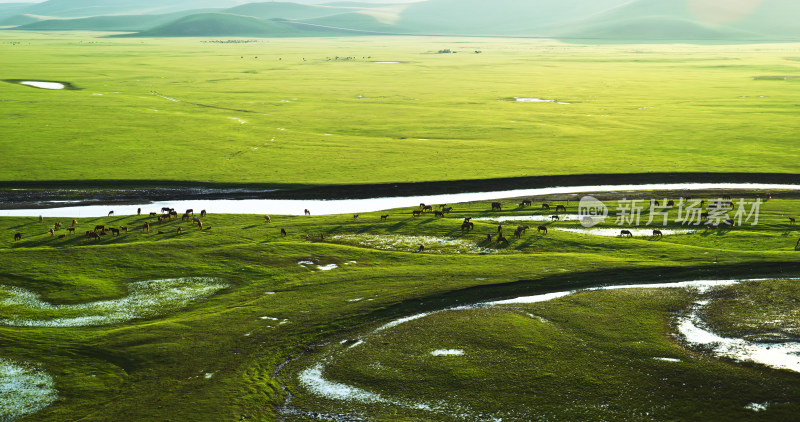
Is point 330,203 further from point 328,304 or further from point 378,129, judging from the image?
point 378,129

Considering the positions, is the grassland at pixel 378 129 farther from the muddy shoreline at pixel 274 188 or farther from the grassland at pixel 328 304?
the grassland at pixel 328 304

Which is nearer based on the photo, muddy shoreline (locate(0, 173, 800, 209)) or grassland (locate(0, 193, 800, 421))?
grassland (locate(0, 193, 800, 421))

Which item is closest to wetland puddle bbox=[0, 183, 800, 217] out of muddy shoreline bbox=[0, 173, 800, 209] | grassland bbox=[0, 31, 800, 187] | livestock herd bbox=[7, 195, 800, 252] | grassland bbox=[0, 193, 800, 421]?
muddy shoreline bbox=[0, 173, 800, 209]

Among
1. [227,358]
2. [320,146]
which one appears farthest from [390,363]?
[320,146]

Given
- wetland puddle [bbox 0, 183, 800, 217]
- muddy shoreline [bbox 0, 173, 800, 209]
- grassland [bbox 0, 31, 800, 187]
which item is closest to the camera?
wetland puddle [bbox 0, 183, 800, 217]

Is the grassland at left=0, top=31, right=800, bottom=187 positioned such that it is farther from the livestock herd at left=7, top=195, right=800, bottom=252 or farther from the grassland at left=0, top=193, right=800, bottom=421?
the grassland at left=0, top=193, right=800, bottom=421

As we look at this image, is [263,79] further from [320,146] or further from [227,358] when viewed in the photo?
[227,358]
